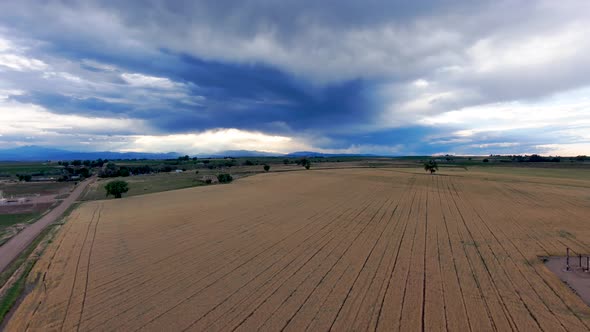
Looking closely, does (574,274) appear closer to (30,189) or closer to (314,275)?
(314,275)

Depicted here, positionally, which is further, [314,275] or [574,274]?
[314,275]

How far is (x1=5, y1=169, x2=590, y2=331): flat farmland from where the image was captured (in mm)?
10922

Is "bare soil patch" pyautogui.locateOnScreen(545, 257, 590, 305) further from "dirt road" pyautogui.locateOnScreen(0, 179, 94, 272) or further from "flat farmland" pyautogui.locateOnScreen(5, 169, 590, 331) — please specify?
"dirt road" pyautogui.locateOnScreen(0, 179, 94, 272)

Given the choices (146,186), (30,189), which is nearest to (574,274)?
(146,186)

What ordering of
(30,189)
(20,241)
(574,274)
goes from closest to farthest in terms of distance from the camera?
(574,274) < (20,241) < (30,189)

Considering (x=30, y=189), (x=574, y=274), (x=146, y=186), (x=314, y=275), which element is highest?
(x=574, y=274)

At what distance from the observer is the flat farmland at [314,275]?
35.8 feet

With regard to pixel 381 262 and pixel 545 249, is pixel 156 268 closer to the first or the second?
pixel 381 262

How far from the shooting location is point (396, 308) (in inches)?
451

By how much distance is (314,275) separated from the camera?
14766 mm

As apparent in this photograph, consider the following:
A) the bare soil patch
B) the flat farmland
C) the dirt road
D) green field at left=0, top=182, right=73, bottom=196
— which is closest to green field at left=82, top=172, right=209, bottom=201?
green field at left=0, top=182, right=73, bottom=196

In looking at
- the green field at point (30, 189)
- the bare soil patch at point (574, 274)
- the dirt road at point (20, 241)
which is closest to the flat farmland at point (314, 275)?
the bare soil patch at point (574, 274)

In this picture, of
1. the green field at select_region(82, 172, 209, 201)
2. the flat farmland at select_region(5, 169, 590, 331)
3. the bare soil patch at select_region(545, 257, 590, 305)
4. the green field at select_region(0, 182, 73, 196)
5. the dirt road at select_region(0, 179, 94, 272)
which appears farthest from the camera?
the green field at select_region(0, 182, 73, 196)

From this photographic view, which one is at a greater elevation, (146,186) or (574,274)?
(574,274)
